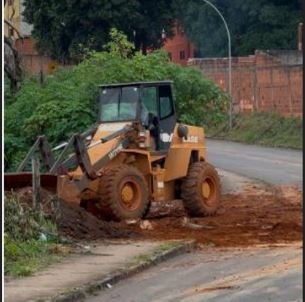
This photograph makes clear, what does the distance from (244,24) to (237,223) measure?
53187 mm

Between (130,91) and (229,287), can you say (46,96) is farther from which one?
(229,287)

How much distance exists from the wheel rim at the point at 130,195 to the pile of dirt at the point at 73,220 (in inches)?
35.1

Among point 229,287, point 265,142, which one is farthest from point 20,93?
point 265,142

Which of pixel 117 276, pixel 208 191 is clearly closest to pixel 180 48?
pixel 208 191

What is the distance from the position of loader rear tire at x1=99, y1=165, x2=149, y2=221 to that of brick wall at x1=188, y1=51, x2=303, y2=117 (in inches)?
1308

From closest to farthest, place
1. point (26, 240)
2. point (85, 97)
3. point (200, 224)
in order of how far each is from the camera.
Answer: point (26, 240), point (200, 224), point (85, 97)

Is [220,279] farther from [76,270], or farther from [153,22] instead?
[153,22]

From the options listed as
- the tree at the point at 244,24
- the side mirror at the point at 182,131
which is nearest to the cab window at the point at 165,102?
the side mirror at the point at 182,131

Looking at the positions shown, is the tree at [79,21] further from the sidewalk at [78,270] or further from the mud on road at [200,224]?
the sidewalk at [78,270]

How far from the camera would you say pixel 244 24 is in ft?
244

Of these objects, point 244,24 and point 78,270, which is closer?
point 78,270

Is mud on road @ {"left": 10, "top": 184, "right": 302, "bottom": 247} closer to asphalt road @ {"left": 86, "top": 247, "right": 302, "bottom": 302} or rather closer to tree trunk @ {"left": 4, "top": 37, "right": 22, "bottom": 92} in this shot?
asphalt road @ {"left": 86, "top": 247, "right": 302, "bottom": 302}

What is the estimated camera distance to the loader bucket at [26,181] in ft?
68.2

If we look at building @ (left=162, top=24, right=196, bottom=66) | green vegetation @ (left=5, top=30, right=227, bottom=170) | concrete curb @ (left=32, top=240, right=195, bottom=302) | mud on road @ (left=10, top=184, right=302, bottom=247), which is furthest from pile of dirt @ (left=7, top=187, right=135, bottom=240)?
building @ (left=162, top=24, right=196, bottom=66)
